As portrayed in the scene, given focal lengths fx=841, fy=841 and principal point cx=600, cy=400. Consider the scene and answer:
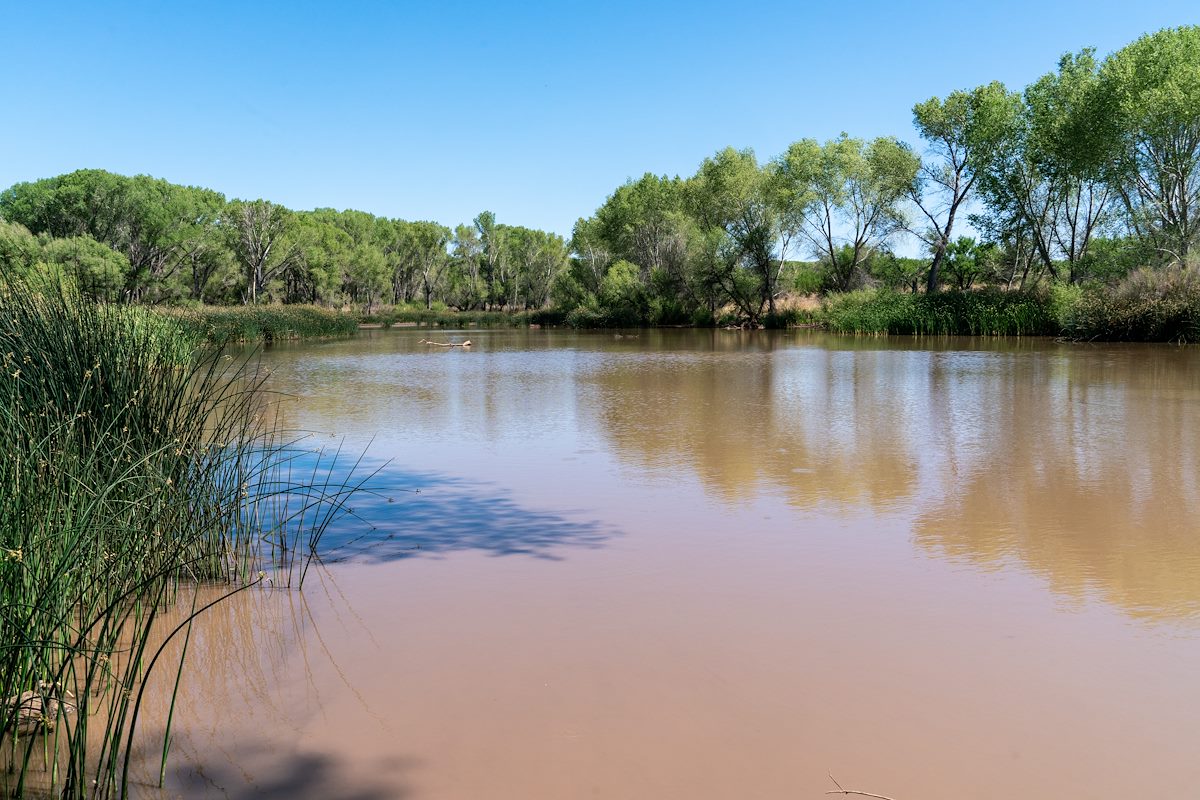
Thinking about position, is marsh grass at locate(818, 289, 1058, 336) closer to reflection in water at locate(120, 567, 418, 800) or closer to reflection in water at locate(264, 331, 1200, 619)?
reflection in water at locate(264, 331, 1200, 619)

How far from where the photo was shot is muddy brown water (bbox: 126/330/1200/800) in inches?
112

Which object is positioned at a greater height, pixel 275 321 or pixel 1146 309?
pixel 275 321

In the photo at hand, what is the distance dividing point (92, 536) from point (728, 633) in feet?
8.88

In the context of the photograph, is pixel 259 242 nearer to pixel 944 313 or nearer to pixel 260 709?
pixel 944 313

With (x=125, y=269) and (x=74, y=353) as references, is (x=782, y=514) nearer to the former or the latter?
(x=74, y=353)

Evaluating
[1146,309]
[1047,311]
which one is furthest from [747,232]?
[1146,309]

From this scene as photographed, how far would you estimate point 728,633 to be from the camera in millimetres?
3934

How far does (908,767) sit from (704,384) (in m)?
13.4

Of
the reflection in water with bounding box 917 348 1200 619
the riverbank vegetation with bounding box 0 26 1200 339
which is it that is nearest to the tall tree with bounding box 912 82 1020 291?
the riverbank vegetation with bounding box 0 26 1200 339

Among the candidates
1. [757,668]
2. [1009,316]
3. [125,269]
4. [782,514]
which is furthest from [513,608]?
[125,269]

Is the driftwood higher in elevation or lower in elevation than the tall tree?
lower

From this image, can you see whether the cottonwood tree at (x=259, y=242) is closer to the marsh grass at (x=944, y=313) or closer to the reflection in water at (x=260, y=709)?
the marsh grass at (x=944, y=313)

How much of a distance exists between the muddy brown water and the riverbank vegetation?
332 cm

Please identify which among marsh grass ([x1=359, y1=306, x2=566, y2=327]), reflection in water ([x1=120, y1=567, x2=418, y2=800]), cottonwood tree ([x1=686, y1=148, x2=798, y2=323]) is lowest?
reflection in water ([x1=120, y1=567, x2=418, y2=800])
